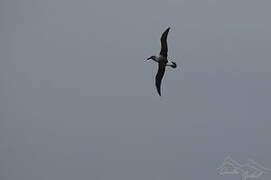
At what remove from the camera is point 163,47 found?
2307 inches

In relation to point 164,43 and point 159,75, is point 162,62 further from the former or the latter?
point 164,43

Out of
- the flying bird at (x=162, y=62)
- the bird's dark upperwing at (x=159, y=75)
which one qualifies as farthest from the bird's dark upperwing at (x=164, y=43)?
the bird's dark upperwing at (x=159, y=75)

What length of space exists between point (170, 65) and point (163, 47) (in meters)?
1.67

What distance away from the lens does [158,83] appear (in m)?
60.7

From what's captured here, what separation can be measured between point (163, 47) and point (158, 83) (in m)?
3.60

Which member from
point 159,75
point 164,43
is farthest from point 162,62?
point 164,43

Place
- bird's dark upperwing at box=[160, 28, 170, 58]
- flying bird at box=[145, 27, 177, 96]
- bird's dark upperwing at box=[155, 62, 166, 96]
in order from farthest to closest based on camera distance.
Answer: bird's dark upperwing at box=[155, 62, 166, 96], flying bird at box=[145, 27, 177, 96], bird's dark upperwing at box=[160, 28, 170, 58]

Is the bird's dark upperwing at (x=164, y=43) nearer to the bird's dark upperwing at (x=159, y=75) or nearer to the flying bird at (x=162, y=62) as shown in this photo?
the flying bird at (x=162, y=62)

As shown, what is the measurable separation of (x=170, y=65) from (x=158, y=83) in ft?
7.57

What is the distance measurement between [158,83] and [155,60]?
6.63 feet

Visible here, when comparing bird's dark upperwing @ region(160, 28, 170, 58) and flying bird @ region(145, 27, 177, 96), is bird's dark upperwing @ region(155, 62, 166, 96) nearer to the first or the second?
flying bird @ region(145, 27, 177, 96)

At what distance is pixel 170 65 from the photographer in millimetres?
59156

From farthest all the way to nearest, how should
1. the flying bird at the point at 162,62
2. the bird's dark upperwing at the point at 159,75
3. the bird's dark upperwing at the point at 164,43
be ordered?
1. the bird's dark upperwing at the point at 159,75
2. the flying bird at the point at 162,62
3. the bird's dark upperwing at the point at 164,43

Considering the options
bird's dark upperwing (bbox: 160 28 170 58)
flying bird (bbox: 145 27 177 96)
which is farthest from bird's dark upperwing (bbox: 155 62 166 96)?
bird's dark upperwing (bbox: 160 28 170 58)
